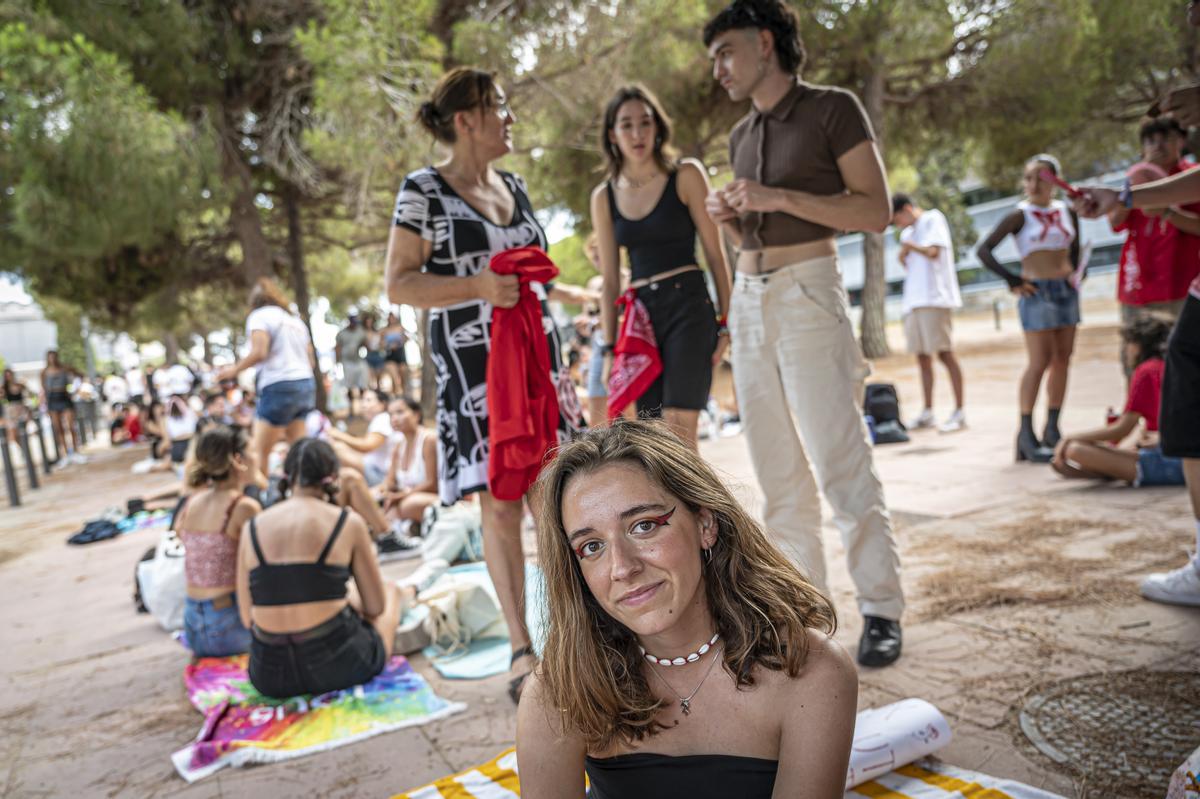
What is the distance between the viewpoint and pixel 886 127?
1547 cm

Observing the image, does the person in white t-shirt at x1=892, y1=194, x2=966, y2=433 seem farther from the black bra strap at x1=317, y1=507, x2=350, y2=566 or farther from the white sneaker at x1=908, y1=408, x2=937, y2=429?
the black bra strap at x1=317, y1=507, x2=350, y2=566

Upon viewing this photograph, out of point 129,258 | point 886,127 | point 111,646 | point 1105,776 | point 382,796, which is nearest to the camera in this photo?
point 1105,776

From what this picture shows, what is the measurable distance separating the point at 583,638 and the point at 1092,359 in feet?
38.1

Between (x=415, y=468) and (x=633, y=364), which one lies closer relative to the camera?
(x=633, y=364)

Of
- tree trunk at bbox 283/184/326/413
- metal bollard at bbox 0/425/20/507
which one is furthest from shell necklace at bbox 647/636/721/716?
tree trunk at bbox 283/184/326/413

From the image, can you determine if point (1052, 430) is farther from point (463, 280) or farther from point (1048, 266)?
point (463, 280)

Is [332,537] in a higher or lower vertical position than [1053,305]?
lower

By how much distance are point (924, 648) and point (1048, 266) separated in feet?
13.0

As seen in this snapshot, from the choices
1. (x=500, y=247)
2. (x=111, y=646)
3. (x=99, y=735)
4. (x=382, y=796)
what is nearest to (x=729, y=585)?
(x=382, y=796)

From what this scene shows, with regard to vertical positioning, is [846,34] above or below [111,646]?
above

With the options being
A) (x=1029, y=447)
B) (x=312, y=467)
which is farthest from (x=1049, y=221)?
(x=312, y=467)

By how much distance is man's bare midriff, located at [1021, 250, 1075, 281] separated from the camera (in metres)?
5.98

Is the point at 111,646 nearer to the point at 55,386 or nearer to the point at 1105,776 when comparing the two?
the point at 1105,776

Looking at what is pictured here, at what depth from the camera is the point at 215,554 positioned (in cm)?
402
